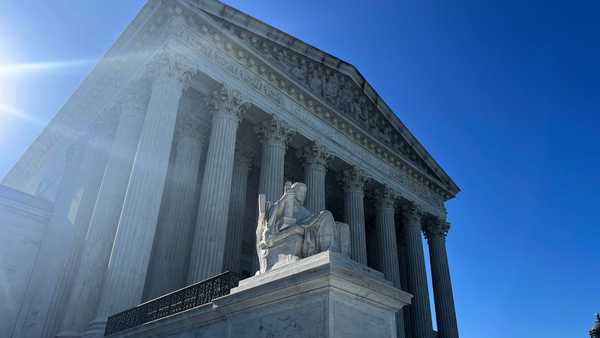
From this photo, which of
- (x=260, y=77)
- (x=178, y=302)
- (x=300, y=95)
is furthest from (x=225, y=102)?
(x=178, y=302)

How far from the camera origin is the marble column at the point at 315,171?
22953 mm

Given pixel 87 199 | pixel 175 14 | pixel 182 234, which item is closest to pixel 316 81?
pixel 175 14

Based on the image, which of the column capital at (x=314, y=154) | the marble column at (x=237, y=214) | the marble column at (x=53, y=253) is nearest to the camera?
the marble column at (x=53, y=253)

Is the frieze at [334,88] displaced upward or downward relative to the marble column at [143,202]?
upward

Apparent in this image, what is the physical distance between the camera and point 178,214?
1986cm

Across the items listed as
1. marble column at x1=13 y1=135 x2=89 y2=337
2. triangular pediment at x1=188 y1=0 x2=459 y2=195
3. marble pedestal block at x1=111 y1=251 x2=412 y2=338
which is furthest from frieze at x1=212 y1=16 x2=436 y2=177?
marble pedestal block at x1=111 y1=251 x2=412 y2=338

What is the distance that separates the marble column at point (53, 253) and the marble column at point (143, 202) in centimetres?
695

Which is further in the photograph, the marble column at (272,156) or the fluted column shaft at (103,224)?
the marble column at (272,156)

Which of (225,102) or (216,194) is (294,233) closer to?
(216,194)

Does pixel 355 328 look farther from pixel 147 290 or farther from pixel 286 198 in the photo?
pixel 147 290

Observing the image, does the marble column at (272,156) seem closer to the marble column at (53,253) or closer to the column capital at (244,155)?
the column capital at (244,155)

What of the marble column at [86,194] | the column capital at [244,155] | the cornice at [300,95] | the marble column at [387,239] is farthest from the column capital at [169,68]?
the marble column at [387,239]

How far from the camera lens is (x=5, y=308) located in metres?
24.2

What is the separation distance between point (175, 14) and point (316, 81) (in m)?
9.51
